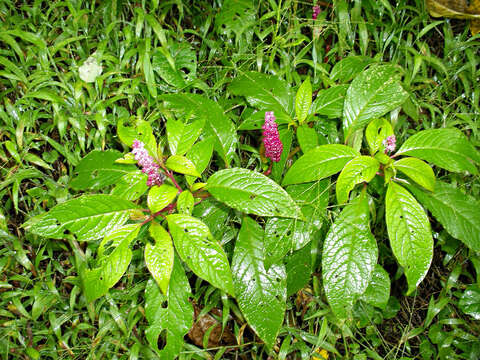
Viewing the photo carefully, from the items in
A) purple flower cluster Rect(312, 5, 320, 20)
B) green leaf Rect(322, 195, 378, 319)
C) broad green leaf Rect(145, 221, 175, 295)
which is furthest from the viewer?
purple flower cluster Rect(312, 5, 320, 20)

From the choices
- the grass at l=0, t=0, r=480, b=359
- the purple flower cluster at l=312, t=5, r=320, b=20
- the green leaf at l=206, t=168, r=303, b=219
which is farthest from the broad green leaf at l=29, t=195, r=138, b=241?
the purple flower cluster at l=312, t=5, r=320, b=20

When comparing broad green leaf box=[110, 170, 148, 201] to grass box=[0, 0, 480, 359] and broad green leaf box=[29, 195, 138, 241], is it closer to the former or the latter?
broad green leaf box=[29, 195, 138, 241]

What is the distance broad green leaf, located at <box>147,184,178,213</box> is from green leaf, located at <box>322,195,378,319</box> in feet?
1.93

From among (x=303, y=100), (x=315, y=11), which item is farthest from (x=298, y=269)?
(x=315, y=11)

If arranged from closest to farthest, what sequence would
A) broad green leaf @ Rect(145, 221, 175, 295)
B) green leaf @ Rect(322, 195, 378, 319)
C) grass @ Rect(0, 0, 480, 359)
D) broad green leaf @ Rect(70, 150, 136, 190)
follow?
1. broad green leaf @ Rect(145, 221, 175, 295)
2. green leaf @ Rect(322, 195, 378, 319)
3. broad green leaf @ Rect(70, 150, 136, 190)
4. grass @ Rect(0, 0, 480, 359)

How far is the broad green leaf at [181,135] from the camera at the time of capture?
127cm

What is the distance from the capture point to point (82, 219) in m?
1.13

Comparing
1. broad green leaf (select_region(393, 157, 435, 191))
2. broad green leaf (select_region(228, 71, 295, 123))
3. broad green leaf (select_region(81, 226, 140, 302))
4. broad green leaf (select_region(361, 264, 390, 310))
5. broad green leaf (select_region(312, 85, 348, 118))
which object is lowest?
broad green leaf (select_region(361, 264, 390, 310))

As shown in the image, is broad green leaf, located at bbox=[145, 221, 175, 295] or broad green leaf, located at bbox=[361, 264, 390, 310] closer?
broad green leaf, located at bbox=[145, 221, 175, 295]

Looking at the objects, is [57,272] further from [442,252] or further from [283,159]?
[442,252]

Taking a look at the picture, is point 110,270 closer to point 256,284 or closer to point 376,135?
point 256,284

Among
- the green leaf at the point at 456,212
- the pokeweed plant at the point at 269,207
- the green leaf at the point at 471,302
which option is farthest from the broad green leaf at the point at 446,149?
the green leaf at the point at 471,302

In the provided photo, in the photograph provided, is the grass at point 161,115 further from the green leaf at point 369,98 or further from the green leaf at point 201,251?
the green leaf at point 201,251

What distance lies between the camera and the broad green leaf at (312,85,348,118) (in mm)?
1423
